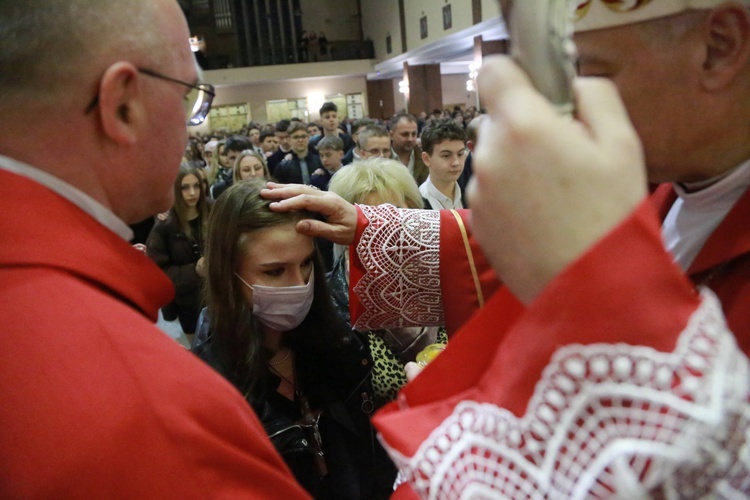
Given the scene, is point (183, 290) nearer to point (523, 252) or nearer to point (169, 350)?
point (169, 350)

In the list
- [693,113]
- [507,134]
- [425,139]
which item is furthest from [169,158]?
[425,139]

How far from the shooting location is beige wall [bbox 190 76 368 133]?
20859mm

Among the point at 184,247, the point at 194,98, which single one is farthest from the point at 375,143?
the point at 194,98

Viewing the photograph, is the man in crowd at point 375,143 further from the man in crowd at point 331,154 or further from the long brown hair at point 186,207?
the long brown hair at point 186,207

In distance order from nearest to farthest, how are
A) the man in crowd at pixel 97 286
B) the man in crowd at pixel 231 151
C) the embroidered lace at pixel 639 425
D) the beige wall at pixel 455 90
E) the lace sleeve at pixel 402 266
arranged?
the embroidered lace at pixel 639 425 → the man in crowd at pixel 97 286 → the lace sleeve at pixel 402 266 → the man in crowd at pixel 231 151 → the beige wall at pixel 455 90

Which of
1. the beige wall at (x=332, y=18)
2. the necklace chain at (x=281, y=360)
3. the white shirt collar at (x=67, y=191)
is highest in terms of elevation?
the beige wall at (x=332, y=18)

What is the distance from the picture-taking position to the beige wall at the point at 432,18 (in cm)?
1263

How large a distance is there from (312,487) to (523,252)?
57.4 inches

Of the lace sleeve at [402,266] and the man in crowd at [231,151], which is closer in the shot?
the lace sleeve at [402,266]

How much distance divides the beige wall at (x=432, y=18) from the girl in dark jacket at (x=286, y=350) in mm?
12011

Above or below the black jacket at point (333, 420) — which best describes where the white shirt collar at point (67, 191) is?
above

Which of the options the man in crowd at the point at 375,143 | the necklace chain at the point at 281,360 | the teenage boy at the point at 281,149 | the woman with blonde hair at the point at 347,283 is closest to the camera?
the necklace chain at the point at 281,360

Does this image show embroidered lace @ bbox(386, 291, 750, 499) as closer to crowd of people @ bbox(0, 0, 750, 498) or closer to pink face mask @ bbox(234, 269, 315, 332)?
crowd of people @ bbox(0, 0, 750, 498)

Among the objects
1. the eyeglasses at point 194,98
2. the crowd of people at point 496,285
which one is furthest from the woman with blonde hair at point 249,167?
the crowd of people at point 496,285
